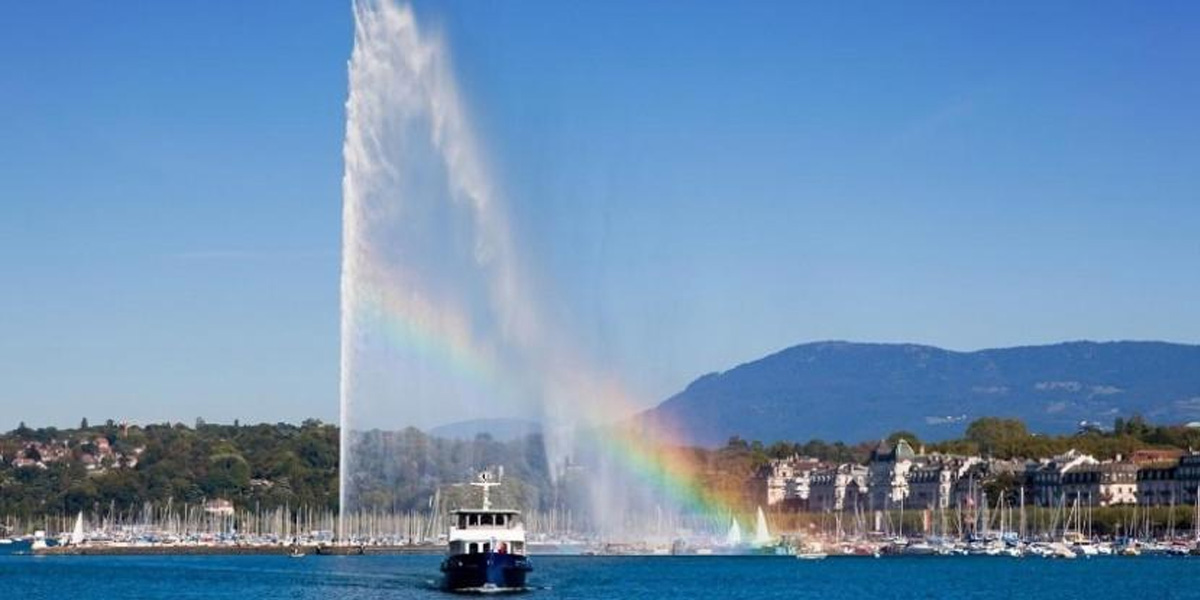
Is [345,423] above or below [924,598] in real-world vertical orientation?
above

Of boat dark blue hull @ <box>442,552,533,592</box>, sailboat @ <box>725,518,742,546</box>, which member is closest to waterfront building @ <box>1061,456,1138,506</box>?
sailboat @ <box>725,518,742,546</box>

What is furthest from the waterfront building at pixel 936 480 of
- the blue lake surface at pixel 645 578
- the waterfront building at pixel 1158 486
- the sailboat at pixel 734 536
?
the blue lake surface at pixel 645 578

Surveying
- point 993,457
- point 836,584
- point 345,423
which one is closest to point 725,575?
point 836,584

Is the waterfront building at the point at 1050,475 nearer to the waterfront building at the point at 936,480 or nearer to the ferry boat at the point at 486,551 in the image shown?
the waterfront building at the point at 936,480

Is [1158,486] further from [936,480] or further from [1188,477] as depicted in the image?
[936,480]

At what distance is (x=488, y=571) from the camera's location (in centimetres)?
6712

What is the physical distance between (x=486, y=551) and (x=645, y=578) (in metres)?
23.4

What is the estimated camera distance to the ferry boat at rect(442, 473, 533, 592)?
67.0m

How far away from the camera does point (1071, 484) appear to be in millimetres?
174250

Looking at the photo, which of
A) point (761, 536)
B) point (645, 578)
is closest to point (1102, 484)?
point (761, 536)

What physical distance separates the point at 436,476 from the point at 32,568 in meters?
20.4

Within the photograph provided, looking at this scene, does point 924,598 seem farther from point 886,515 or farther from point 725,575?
point 886,515

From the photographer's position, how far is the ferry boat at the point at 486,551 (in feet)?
220

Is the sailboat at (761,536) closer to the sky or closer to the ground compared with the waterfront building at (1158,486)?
closer to the ground
